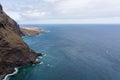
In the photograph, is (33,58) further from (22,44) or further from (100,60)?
(100,60)

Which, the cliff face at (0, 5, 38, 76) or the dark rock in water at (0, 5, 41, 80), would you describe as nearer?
the dark rock in water at (0, 5, 41, 80)

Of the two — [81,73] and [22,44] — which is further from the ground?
[22,44]

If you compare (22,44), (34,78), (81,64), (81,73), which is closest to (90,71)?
(81,73)

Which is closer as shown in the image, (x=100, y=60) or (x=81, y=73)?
(x=81, y=73)

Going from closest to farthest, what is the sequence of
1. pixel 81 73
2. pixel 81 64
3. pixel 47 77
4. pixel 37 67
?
pixel 47 77, pixel 81 73, pixel 37 67, pixel 81 64

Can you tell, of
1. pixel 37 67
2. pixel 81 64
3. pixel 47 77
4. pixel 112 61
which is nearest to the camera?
pixel 47 77

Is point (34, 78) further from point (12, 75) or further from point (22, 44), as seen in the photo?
point (22, 44)

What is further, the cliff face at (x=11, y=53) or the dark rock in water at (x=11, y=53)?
the cliff face at (x=11, y=53)

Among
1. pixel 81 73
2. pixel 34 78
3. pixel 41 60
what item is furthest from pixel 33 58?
pixel 81 73

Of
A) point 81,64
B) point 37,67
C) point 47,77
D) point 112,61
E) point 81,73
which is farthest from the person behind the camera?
point 112,61
